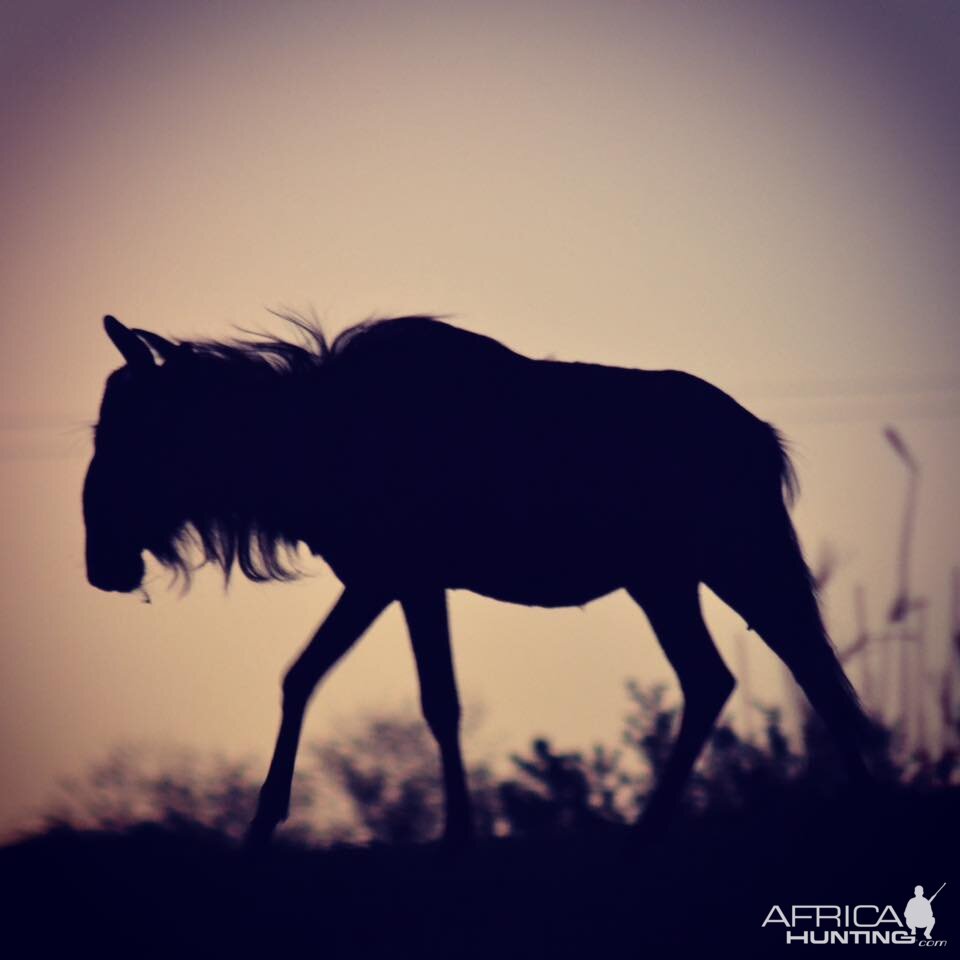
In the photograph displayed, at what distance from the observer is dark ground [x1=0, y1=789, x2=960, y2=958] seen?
3.85m

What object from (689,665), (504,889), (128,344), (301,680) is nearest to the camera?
(504,889)

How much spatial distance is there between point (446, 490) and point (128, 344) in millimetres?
1483

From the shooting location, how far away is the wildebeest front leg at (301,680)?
487 centimetres

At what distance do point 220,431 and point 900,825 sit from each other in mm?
3158

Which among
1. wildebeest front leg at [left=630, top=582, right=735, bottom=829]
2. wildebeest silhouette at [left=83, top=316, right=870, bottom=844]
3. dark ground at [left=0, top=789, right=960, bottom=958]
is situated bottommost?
dark ground at [left=0, top=789, right=960, bottom=958]

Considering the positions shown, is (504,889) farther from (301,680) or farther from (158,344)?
(158,344)

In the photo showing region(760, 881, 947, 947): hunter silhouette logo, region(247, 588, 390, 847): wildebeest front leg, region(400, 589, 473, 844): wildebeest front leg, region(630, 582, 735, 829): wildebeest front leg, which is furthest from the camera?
region(630, 582, 735, 829): wildebeest front leg

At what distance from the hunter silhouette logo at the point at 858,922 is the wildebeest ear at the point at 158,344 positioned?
3294 millimetres

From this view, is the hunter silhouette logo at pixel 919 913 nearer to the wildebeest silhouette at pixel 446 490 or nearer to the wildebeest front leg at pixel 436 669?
the wildebeest silhouette at pixel 446 490

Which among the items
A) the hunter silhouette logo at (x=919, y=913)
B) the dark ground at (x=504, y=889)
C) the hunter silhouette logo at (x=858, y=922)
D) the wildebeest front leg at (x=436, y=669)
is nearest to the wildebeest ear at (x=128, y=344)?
the wildebeest front leg at (x=436, y=669)

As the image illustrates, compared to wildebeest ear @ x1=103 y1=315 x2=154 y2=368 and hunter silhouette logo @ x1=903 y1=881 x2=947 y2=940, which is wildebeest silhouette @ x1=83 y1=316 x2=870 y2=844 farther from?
hunter silhouette logo @ x1=903 y1=881 x2=947 y2=940

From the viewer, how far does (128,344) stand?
5.16 meters

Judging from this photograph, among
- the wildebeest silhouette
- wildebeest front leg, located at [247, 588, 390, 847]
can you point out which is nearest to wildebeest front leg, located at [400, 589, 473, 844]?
the wildebeest silhouette

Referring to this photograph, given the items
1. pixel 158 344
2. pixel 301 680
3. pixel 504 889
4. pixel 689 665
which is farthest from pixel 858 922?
pixel 158 344
